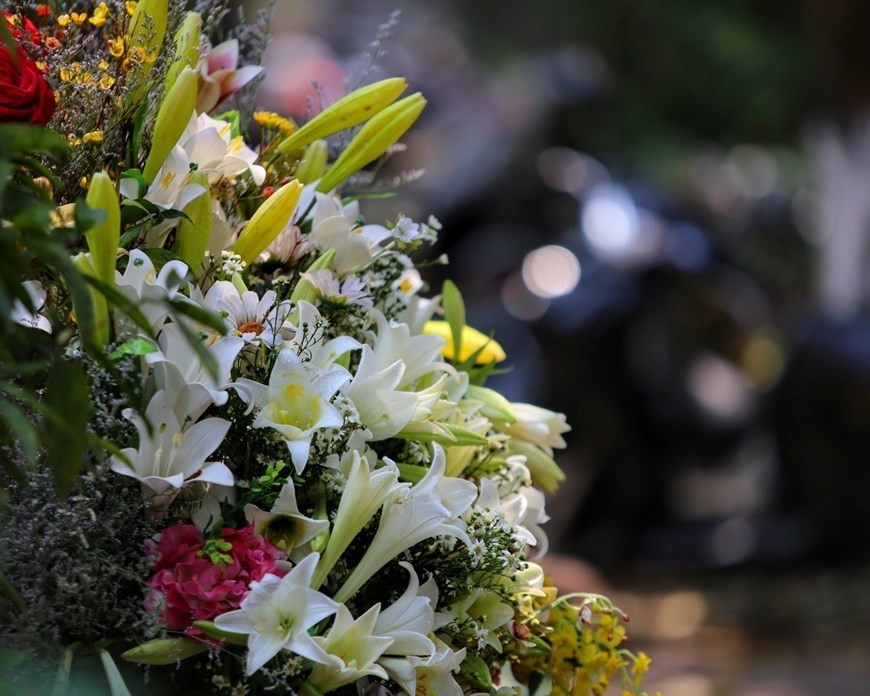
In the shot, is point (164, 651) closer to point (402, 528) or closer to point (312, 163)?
point (402, 528)

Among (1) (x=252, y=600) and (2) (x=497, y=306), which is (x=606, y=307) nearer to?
(2) (x=497, y=306)

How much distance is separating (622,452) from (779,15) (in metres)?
11.1

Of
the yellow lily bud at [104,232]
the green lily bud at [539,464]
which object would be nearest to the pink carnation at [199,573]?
the yellow lily bud at [104,232]

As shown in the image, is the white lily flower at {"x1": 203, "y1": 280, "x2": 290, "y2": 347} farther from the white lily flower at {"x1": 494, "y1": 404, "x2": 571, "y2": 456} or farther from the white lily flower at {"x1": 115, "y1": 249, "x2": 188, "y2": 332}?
the white lily flower at {"x1": 494, "y1": 404, "x2": 571, "y2": 456}

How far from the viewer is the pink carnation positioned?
2.83 ft

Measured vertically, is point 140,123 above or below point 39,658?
above

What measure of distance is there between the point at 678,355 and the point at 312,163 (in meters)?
4.85

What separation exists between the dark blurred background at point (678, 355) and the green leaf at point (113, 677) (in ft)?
8.41

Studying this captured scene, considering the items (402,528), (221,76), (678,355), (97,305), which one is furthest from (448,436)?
(678,355)

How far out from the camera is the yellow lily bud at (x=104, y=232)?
87 centimetres

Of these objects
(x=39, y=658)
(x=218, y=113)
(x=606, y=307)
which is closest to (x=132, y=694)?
(x=39, y=658)

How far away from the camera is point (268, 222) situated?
1.02m

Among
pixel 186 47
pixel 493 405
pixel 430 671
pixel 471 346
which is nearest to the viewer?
pixel 430 671

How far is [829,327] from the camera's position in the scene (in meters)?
5.53
